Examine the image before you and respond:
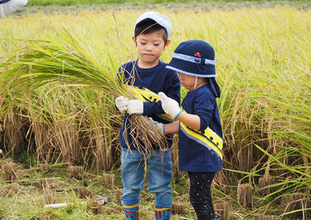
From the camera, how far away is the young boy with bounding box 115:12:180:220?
183 cm

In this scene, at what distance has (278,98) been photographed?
2277mm

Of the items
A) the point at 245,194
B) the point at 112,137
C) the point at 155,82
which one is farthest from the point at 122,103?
the point at 112,137

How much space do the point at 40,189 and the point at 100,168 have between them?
1.56 feet

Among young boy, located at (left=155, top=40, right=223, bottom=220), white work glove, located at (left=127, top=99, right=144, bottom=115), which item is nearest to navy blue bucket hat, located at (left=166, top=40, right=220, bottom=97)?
young boy, located at (left=155, top=40, right=223, bottom=220)

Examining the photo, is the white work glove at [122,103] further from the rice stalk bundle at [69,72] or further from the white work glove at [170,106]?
the white work glove at [170,106]

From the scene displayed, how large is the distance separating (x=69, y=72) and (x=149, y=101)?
46 cm

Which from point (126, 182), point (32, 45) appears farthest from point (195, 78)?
point (32, 45)

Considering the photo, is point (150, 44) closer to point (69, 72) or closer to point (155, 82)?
point (155, 82)

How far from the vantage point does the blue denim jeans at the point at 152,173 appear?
6.34 feet

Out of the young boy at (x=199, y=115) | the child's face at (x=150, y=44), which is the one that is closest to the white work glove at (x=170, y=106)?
the young boy at (x=199, y=115)

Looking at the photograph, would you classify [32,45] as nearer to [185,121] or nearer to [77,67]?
[77,67]

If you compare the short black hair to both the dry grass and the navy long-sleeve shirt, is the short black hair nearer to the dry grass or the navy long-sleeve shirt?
the navy long-sleeve shirt

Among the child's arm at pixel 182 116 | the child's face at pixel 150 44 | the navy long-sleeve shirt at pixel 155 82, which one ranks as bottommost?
the child's arm at pixel 182 116

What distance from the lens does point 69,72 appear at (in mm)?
2006
